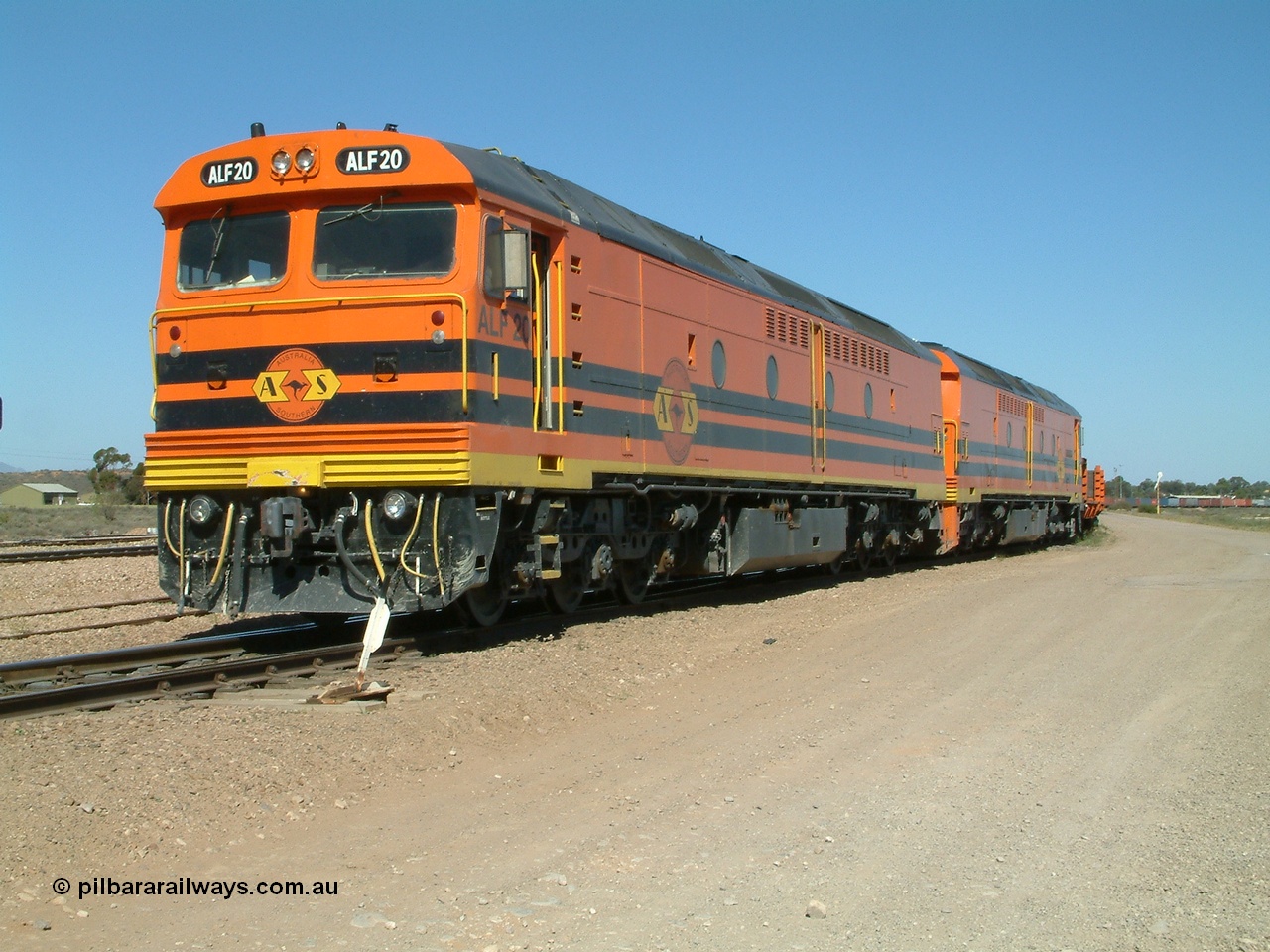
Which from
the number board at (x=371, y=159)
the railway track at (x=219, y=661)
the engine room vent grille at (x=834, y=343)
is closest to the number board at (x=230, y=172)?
the number board at (x=371, y=159)

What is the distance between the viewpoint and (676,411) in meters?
12.8

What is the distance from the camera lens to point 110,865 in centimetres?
489

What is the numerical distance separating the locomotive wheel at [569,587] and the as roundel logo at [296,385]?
3.28m

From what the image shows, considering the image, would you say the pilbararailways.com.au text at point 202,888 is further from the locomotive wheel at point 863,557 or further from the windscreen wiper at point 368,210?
the locomotive wheel at point 863,557

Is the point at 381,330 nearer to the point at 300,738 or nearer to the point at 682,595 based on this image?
the point at 300,738

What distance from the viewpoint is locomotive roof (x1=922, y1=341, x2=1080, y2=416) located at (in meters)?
25.0

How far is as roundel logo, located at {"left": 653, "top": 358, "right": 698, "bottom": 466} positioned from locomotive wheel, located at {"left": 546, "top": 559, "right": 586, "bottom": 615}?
63.5 inches

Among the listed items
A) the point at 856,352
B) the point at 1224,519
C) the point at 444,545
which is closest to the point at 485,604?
the point at 444,545

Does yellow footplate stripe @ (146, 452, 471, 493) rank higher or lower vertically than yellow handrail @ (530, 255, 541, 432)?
lower

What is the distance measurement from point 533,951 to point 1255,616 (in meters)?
11.0

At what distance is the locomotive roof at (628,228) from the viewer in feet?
32.5

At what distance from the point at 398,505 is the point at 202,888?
4.63 metres

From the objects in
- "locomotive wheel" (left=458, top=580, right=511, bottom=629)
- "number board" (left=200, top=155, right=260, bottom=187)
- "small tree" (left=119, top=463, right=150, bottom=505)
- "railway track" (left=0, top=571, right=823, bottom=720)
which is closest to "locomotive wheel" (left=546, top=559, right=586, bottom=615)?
"railway track" (left=0, top=571, right=823, bottom=720)

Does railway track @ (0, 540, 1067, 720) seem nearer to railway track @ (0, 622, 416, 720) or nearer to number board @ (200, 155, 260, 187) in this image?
railway track @ (0, 622, 416, 720)
